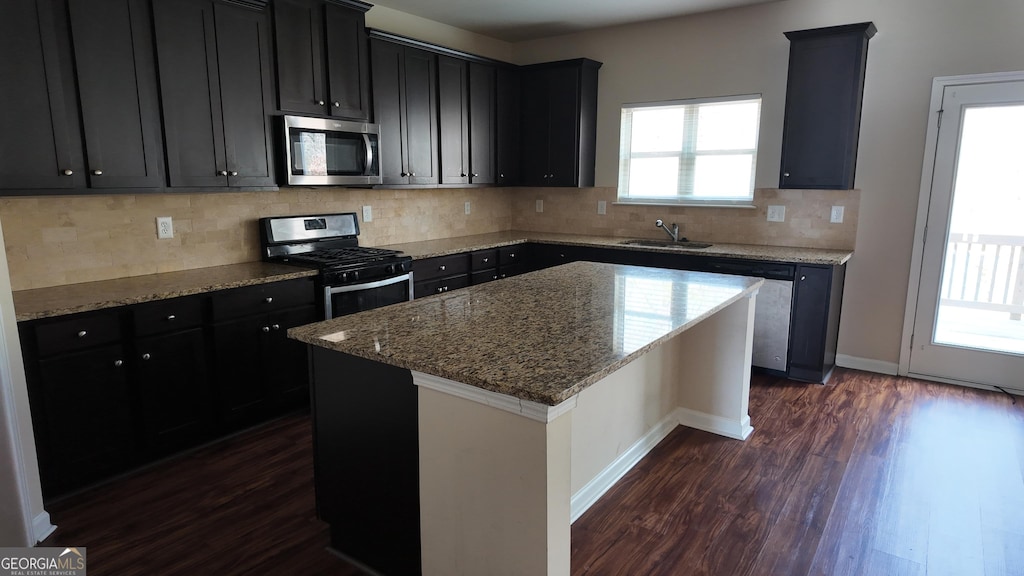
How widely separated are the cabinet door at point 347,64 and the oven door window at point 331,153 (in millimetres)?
151

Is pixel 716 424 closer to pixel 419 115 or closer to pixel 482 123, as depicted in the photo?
pixel 419 115

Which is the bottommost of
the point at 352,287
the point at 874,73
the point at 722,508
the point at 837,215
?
the point at 722,508

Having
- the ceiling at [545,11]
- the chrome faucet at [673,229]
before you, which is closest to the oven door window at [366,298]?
the ceiling at [545,11]

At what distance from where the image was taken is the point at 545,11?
443 cm

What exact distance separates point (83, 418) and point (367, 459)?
1422 millimetres

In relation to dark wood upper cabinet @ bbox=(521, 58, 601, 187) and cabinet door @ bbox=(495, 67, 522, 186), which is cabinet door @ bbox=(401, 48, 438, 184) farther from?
dark wood upper cabinet @ bbox=(521, 58, 601, 187)

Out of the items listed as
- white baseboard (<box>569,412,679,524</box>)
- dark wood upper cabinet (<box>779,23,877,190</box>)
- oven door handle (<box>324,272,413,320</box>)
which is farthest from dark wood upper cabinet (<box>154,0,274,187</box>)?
dark wood upper cabinet (<box>779,23,877,190</box>)

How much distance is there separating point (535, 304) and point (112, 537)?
1828mm

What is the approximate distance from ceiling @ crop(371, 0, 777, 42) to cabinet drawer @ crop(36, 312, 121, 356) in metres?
2.83

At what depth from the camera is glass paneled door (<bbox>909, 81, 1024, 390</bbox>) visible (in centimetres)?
359

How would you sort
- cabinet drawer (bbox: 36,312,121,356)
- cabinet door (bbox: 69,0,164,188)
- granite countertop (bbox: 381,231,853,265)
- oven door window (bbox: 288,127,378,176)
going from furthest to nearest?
granite countertop (bbox: 381,231,853,265), oven door window (bbox: 288,127,378,176), cabinet door (bbox: 69,0,164,188), cabinet drawer (bbox: 36,312,121,356)

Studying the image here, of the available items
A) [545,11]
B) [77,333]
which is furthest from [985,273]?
[77,333]

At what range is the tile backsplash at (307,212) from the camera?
2775mm

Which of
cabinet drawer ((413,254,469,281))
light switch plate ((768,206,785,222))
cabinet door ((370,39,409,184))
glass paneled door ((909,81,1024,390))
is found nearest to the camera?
glass paneled door ((909,81,1024,390))
